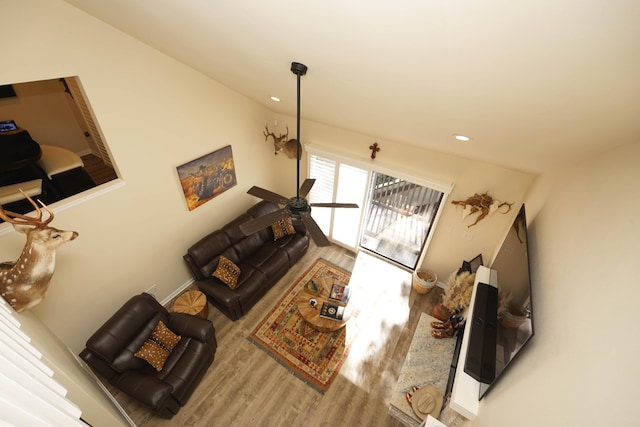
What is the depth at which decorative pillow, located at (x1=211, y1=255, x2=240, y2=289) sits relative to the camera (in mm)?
4195

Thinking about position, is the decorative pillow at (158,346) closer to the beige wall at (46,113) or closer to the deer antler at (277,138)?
the deer antler at (277,138)

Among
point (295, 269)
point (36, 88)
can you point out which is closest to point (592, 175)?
point (295, 269)

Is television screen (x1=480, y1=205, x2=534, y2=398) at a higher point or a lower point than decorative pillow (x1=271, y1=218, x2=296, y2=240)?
higher

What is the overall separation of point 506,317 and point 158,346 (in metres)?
3.89

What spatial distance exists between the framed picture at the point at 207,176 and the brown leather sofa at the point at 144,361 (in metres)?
1.65

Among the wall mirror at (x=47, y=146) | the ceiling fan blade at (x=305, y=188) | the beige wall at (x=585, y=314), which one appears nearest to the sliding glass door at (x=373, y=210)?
the ceiling fan blade at (x=305, y=188)

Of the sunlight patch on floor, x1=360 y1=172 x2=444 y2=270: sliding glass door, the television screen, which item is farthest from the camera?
x1=360 y1=172 x2=444 y2=270: sliding glass door

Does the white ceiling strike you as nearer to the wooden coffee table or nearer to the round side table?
the wooden coffee table

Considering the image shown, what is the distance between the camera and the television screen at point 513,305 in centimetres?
186

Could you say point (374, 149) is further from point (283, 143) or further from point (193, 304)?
point (193, 304)

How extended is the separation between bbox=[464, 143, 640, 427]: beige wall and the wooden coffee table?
6.84 feet

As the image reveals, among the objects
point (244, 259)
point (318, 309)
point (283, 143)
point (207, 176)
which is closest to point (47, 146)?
point (207, 176)

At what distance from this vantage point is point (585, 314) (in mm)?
1306

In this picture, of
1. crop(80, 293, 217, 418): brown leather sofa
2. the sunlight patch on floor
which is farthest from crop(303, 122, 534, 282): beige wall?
crop(80, 293, 217, 418): brown leather sofa
